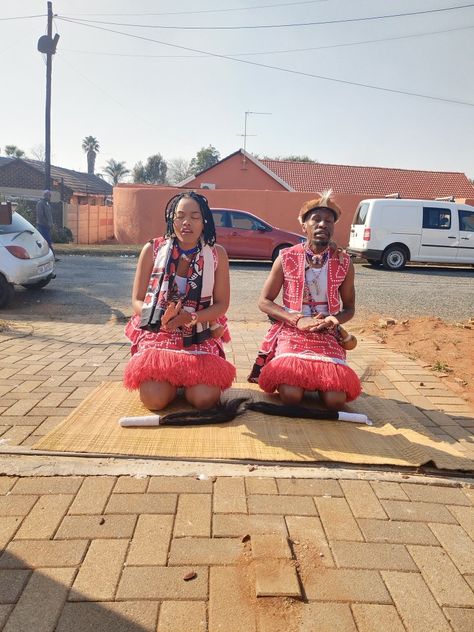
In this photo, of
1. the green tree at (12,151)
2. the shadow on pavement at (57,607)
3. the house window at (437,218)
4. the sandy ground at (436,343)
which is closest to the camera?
the shadow on pavement at (57,607)

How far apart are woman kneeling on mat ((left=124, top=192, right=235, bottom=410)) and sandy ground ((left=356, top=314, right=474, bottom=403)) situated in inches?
80.3

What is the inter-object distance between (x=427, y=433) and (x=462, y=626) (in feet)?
5.02

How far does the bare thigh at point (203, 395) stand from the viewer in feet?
10.3

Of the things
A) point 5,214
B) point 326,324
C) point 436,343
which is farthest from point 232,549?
point 5,214

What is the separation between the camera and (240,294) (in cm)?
909

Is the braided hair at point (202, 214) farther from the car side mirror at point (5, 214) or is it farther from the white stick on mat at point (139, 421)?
the car side mirror at point (5, 214)

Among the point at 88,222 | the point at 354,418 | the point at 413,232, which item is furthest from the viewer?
the point at 88,222

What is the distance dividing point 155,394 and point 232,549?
1.32 metres

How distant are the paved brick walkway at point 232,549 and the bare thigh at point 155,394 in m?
0.60

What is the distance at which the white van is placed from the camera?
1321 centimetres

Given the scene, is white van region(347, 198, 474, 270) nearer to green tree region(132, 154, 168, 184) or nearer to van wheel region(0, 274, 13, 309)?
van wheel region(0, 274, 13, 309)

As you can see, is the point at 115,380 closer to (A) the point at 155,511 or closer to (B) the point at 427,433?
(A) the point at 155,511

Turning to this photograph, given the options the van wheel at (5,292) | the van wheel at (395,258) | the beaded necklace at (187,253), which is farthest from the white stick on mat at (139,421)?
the van wheel at (395,258)

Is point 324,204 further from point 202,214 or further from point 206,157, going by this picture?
point 206,157
